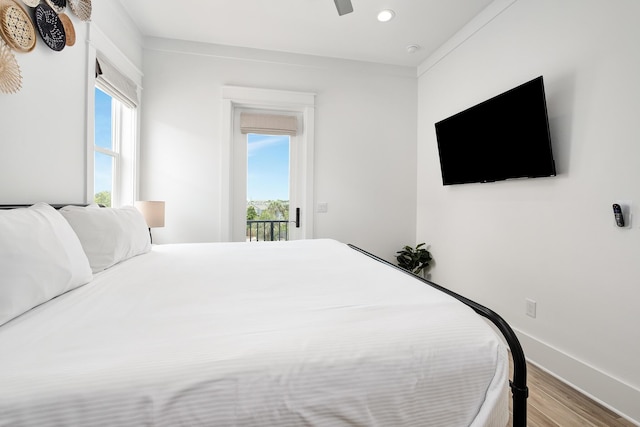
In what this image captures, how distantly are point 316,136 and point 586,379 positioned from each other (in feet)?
9.75

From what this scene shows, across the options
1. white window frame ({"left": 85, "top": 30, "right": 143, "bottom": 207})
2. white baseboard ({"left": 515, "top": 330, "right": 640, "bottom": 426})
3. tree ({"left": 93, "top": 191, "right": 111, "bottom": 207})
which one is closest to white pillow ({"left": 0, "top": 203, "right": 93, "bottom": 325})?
white window frame ({"left": 85, "top": 30, "right": 143, "bottom": 207})

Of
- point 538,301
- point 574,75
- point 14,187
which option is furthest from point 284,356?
point 574,75

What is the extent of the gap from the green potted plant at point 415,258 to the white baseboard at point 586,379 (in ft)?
3.99

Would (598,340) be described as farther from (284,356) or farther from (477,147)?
(284,356)

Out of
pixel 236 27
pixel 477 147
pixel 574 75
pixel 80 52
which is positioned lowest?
pixel 477 147

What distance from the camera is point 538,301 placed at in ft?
6.68

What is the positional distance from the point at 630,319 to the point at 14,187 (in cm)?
333

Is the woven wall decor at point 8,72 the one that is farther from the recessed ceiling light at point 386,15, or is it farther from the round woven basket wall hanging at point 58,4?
the recessed ceiling light at point 386,15

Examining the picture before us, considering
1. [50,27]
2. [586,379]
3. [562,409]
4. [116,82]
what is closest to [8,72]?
[50,27]

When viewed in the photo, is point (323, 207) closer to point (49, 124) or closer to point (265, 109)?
point (265, 109)

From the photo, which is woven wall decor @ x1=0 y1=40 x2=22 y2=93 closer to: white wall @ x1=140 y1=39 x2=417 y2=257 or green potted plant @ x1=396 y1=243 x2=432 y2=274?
white wall @ x1=140 y1=39 x2=417 y2=257

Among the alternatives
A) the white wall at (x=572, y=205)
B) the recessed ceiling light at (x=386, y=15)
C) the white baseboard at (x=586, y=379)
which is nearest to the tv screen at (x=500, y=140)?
the white wall at (x=572, y=205)

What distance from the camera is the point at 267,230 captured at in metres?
3.40

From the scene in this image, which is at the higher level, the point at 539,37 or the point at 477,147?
the point at 539,37
